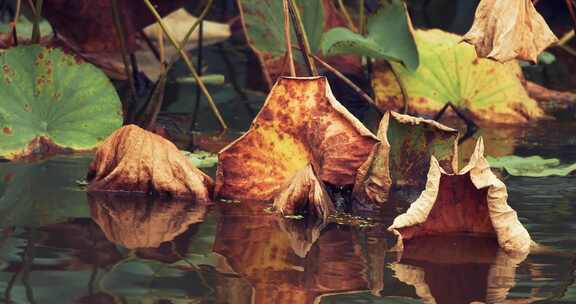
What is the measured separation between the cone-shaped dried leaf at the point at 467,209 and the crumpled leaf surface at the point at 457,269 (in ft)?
0.05

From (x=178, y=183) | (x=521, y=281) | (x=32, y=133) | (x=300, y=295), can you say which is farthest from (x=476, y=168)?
(x=32, y=133)

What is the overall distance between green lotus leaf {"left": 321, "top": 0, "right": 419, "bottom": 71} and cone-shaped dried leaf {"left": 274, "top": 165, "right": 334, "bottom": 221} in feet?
2.48

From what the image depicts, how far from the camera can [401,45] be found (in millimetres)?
2334

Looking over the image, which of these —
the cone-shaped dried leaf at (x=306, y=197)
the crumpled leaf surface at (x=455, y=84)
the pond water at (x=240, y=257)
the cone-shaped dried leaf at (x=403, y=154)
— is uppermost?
the crumpled leaf surface at (x=455, y=84)

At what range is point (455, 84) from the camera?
249cm

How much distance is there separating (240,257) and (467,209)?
0.96 feet

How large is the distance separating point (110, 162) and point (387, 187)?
39cm

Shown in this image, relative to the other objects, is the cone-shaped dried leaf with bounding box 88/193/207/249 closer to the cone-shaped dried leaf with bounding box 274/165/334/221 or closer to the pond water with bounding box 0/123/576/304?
the pond water with bounding box 0/123/576/304

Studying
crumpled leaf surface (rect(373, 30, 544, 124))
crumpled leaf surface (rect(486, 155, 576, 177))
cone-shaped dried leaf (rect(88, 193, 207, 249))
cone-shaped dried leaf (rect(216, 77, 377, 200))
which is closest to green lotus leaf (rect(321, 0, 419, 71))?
crumpled leaf surface (rect(373, 30, 544, 124))

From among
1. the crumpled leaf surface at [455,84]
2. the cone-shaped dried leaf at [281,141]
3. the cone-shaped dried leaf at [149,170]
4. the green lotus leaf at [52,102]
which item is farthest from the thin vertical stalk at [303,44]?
the crumpled leaf surface at [455,84]

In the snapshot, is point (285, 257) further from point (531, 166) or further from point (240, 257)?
point (531, 166)

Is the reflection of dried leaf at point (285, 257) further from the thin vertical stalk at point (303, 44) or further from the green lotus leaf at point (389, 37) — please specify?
the green lotus leaf at point (389, 37)

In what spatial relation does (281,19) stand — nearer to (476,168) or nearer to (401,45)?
(401,45)

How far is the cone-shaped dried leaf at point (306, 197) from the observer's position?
150cm
